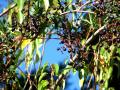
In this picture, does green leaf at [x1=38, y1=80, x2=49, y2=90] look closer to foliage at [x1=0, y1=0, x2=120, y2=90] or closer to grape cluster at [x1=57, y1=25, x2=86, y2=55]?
foliage at [x1=0, y1=0, x2=120, y2=90]

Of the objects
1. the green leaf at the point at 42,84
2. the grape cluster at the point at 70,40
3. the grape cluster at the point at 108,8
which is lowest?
the green leaf at the point at 42,84

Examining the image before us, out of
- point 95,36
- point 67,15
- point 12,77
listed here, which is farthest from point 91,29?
point 12,77

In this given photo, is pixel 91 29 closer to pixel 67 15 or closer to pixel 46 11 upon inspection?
pixel 67 15

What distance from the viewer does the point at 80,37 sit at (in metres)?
1.61

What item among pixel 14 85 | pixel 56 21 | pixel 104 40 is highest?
pixel 56 21

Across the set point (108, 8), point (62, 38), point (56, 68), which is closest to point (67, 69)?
point (56, 68)

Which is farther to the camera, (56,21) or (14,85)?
(14,85)

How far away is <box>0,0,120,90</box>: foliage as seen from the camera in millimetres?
1533

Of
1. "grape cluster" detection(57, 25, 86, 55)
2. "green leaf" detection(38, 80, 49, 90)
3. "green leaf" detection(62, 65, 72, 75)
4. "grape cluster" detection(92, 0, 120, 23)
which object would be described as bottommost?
"green leaf" detection(38, 80, 49, 90)

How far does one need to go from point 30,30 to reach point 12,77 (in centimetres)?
24

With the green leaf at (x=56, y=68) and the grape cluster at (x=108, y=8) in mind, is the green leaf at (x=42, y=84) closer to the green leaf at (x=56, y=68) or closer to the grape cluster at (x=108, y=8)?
the green leaf at (x=56, y=68)

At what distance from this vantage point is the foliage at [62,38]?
1.53 meters

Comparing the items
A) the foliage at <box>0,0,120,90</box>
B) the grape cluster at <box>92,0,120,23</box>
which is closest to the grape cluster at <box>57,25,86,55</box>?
the foliage at <box>0,0,120,90</box>

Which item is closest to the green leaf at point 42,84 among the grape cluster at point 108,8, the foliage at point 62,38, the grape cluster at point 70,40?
the foliage at point 62,38
